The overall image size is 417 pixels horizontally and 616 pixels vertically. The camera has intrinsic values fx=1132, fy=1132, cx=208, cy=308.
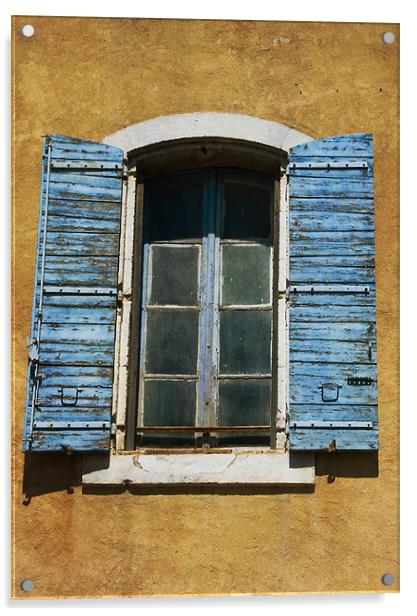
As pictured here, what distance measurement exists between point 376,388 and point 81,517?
159 centimetres

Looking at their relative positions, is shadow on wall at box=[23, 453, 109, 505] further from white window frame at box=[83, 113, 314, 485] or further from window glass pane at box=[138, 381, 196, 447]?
window glass pane at box=[138, 381, 196, 447]

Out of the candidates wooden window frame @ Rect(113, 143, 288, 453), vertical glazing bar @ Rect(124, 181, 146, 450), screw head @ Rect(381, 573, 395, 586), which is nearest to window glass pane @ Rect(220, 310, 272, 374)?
wooden window frame @ Rect(113, 143, 288, 453)

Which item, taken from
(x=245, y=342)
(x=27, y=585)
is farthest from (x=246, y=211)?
(x=27, y=585)

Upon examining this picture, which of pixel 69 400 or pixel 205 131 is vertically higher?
pixel 205 131

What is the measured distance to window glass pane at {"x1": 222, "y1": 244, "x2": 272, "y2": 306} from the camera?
6078 mm

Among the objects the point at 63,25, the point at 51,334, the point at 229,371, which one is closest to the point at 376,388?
the point at 229,371

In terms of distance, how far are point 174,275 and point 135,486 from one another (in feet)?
3.94

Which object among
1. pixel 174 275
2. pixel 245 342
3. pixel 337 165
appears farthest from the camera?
pixel 174 275

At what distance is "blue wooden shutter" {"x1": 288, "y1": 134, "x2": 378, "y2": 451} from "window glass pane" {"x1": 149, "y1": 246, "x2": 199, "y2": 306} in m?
0.62

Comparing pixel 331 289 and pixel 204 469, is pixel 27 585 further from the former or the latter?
pixel 331 289

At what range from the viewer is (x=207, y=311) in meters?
6.04

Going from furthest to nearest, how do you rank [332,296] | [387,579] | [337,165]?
[337,165], [332,296], [387,579]

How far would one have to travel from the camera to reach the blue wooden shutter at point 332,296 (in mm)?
5559

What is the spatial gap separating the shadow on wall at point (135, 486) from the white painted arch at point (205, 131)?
5.36 feet
